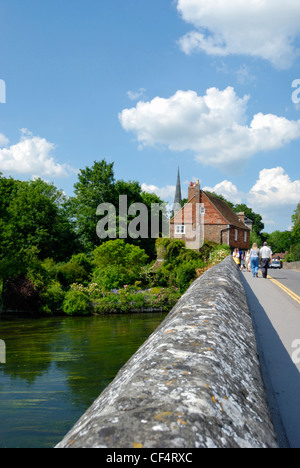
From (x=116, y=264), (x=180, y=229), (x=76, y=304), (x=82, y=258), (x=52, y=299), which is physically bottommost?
(x=76, y=304)

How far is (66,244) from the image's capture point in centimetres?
5134

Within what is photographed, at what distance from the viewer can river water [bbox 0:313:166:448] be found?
10.4m

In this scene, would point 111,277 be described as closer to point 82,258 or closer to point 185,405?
point 82,258

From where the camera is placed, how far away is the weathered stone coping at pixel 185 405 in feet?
4.75

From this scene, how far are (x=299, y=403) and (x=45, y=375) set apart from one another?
1382 cm

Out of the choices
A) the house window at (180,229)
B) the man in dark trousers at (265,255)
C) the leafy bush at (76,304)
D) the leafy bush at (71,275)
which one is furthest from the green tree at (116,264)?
the man in dark trousers at (265,255)

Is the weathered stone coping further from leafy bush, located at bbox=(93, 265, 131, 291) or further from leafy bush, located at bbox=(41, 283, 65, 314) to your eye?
leafy bush, located at bbox=(93, 265, 131, 291)

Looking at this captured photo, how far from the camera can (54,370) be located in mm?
16031

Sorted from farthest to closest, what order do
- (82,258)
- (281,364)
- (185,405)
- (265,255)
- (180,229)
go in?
1. (180,229)
2. (82,258)
3. (265,255)
4. (281,364)
5. (185,405)

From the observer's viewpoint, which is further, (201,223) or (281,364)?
(201,223)

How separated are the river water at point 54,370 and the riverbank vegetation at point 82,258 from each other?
4.75m

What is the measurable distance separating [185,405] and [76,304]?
3240 centimetres

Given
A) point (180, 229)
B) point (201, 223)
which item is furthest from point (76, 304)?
point (201, 223)

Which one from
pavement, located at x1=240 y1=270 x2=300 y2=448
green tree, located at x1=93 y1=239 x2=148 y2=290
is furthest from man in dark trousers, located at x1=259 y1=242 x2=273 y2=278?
green tree, located at x1=93 y1=239 x2=148 y2=290
